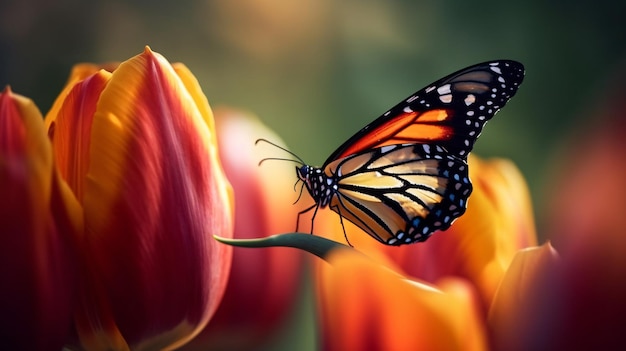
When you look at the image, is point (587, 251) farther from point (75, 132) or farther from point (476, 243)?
point (75, 132)

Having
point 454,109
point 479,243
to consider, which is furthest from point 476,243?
point 454,109

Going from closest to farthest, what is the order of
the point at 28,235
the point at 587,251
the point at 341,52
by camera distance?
the point at 28,235 < the point at 587,251 < the point at 341,52

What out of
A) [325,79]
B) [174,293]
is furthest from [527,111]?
[174,293]

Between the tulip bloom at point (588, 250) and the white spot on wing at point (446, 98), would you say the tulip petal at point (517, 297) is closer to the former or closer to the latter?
the tulip bloom at point (588, 250)

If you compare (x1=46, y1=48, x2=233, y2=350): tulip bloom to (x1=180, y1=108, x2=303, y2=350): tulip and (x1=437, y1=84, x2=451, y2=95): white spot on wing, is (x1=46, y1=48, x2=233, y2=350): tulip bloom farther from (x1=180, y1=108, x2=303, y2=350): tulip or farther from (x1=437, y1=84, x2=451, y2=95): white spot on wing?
(x1=437, y1=84, x2=451, y2=95): white spot on wing

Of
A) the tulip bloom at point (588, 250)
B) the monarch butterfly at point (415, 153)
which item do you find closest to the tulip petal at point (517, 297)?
the tulip bloom at point (588, 250)

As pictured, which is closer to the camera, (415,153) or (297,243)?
(297,243)

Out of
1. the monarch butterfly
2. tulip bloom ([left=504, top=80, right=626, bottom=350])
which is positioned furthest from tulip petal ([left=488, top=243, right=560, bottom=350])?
the monarch butterfly
